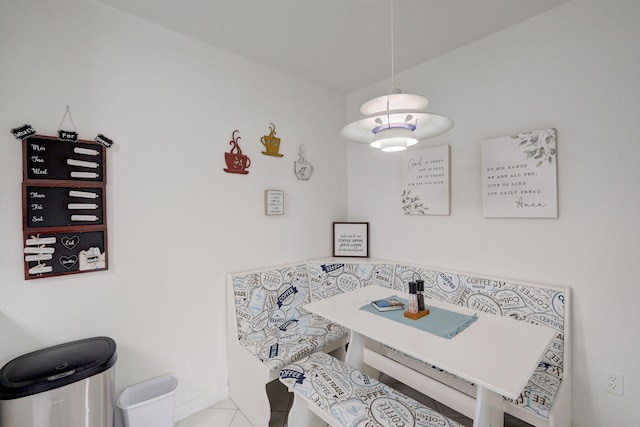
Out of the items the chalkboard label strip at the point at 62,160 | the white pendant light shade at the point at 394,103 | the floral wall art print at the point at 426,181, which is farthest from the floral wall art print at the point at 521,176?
the chalkboard label strip at the point at 62,160

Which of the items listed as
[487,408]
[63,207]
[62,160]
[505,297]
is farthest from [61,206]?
[505,297]

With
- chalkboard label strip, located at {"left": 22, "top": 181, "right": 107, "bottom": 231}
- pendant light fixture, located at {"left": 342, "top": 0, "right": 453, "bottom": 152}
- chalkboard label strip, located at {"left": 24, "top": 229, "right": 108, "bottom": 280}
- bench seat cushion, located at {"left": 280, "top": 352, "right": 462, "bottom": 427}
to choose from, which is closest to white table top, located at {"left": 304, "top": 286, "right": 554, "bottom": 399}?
bench seat cushion, located at {"left": 280, "top": 352, "right": 462, "bottom": 427}

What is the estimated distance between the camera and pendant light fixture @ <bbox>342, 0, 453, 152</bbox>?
125 centimetres

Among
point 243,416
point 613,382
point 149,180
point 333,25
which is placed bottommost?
point 243,416

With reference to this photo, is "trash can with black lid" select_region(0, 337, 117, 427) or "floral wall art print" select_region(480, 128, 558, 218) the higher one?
"floral wall art print" select_region(480, 128, 558, 218)

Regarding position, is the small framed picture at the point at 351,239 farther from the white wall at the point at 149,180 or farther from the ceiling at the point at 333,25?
the ceiling at the point at 333,25

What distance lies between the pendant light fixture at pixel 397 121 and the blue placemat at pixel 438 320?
3.02 feet

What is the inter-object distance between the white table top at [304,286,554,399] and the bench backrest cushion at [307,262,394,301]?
2.75 feet

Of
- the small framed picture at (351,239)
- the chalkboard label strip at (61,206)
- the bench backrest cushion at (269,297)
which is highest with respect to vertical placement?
the chalkboard label strip at (61,206)

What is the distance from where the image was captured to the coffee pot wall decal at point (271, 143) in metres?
2.44

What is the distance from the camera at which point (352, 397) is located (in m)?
1.46

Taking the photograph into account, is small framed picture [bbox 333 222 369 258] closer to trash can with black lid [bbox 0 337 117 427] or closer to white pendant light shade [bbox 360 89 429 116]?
white pendant light shade [bbox 360 89 429 116]

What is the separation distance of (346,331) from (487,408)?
1115 mm

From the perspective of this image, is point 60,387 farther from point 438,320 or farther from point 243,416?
point 438,320
